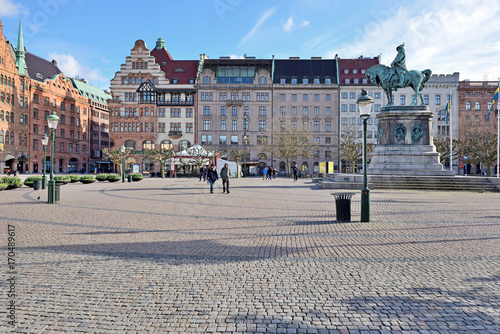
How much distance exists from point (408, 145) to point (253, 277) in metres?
26.1

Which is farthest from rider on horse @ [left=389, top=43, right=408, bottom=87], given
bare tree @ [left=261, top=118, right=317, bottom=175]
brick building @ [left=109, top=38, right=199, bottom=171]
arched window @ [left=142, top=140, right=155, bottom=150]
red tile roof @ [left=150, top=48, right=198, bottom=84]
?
arched window @ [left=142, top=140, right=155, bottom=150]

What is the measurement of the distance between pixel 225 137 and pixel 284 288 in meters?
69.3

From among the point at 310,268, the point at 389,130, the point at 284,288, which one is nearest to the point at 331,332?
the point at 284,288

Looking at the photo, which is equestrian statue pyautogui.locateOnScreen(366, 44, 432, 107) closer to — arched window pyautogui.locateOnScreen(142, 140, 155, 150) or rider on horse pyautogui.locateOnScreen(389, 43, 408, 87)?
rider on horse pyautogui.locateOnScreen(389, 43, 408, 87)

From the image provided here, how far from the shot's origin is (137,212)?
1390 cm

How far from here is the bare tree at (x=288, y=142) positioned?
203 feet

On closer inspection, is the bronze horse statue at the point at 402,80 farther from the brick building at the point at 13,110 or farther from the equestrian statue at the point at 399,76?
the brick building at the point at 13,110

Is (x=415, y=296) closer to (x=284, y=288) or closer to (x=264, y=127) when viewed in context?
(x=284, y=288)

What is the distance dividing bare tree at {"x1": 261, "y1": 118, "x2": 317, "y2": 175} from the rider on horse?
102 ft

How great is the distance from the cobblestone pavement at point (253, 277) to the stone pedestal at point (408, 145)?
1782 centimetres

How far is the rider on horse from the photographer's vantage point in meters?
30.3

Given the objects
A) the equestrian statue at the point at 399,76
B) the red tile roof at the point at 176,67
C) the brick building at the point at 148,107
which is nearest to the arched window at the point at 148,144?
the brick building at the point at 148,107

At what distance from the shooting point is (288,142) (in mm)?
61719

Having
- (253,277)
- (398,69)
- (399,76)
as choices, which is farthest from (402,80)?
(253,277)
